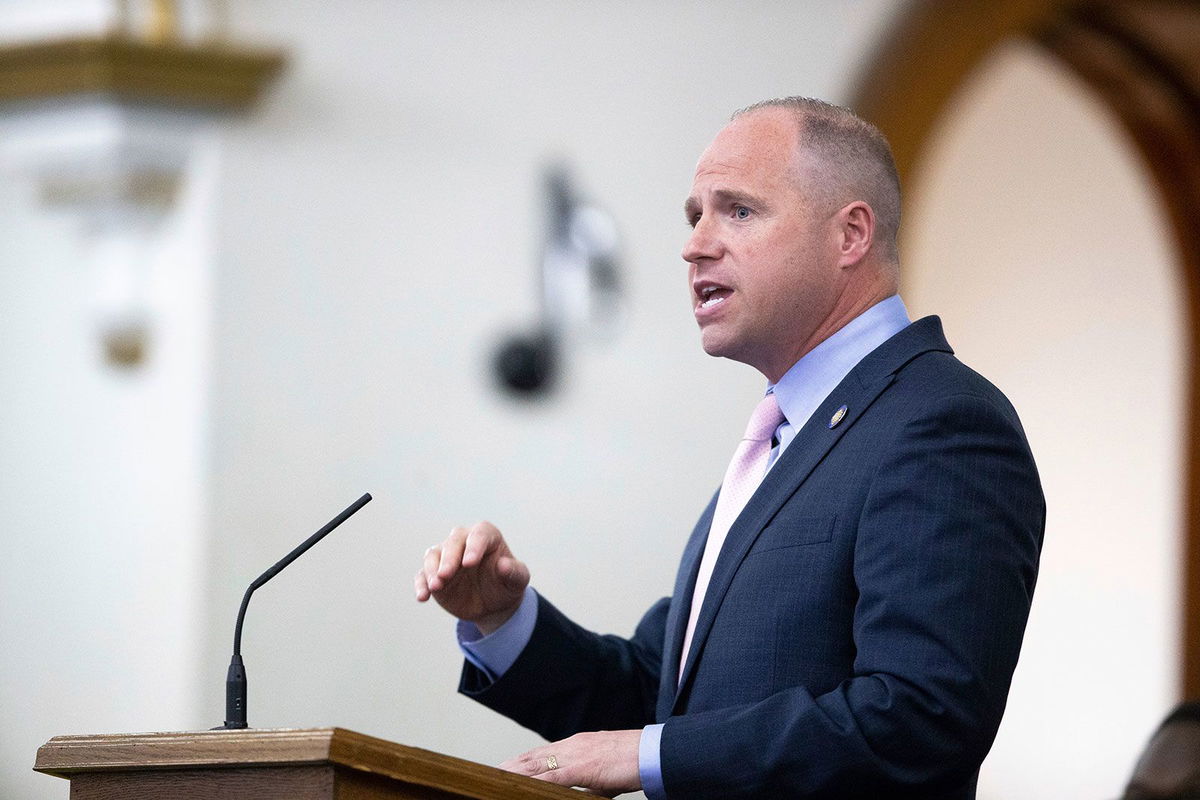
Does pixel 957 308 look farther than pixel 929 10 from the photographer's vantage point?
Yes

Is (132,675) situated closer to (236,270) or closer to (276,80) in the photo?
(236,270)

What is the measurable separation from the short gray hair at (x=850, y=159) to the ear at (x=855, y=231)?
1 cm

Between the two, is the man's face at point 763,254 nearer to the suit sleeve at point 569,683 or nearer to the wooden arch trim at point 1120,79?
the suit sleeve at point 569,683

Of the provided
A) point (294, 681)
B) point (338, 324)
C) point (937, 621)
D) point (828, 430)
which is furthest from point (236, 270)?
point (937, 621)

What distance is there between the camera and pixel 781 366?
7.64ft

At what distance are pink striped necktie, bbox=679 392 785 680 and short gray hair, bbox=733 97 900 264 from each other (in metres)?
0.27

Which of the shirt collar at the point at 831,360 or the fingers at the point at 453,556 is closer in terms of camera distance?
the fingers at the point at 453,556

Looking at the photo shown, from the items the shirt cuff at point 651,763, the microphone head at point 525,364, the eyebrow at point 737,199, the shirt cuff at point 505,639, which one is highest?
the eyebrow at point 737,199

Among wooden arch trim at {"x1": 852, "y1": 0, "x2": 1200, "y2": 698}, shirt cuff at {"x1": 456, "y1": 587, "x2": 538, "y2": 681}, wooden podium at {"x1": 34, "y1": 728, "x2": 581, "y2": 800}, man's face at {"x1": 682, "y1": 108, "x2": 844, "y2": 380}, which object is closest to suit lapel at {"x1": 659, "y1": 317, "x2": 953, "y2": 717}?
man's face at {"x1": 682, "y1": 108, "x2": 844, "y2": 380}

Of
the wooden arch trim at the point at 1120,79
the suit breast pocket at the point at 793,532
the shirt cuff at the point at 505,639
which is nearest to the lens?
the suit breast pocket at the point at 793,532

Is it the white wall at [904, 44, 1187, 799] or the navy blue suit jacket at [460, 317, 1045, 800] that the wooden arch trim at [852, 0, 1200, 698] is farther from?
the navy blue suit jacket at [460, 317, 1045, 800]

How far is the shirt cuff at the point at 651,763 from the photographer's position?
75.2 inches

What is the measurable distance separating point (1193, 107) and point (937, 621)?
4.57 metres

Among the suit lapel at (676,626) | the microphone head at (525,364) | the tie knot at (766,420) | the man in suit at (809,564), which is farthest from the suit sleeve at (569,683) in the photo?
the microphone head at (525,364)
